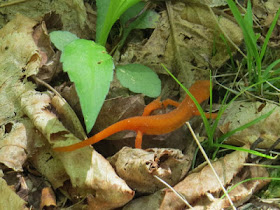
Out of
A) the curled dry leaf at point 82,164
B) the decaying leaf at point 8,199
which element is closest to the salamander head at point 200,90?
the curled dry leaf at point 82,164

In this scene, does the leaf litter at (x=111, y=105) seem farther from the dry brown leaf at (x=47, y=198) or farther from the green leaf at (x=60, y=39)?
the green leaf at (x=60, y=39)

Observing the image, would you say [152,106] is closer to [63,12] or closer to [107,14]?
[107,14]

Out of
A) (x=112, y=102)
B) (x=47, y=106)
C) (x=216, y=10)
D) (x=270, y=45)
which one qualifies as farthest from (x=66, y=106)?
(x=270, y=45)

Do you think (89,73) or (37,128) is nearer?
(89,73)

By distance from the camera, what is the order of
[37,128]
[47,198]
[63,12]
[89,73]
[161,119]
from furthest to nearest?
[63,12]
[161,119]
[37,128]
[47,198]
[89,73]

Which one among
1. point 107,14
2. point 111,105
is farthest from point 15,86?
point 107,14

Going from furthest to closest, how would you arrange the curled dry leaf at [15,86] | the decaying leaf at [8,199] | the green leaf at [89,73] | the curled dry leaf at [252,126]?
the curled dry leaf at [252,126] < the curled dry leaf at [15,86] < the decaying leaf at [8,199] < the green leaf at [89,73]

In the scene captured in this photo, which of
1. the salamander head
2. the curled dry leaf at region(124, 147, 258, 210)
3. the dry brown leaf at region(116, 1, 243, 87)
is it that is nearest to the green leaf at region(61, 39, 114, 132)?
the dry brown leaf at region(116, 1, 243, 87)

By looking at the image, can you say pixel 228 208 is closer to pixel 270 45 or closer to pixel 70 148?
pixel 70 148
